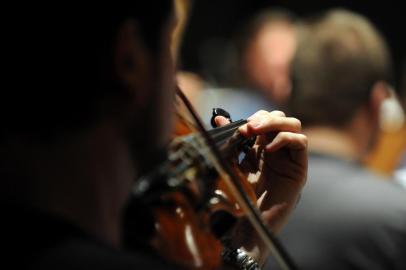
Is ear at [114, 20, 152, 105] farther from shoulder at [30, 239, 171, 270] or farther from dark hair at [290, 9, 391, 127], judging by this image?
dark hair at [290, 9, 391, 127]

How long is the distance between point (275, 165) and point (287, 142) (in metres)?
0.06

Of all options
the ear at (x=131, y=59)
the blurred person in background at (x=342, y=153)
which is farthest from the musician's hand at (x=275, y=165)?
the blurred person in background at (x=342, y=153)

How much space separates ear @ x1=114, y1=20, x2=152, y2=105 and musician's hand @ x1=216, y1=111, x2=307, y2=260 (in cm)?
35

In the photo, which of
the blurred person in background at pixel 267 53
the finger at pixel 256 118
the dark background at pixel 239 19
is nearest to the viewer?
the finger at pixel 256 118

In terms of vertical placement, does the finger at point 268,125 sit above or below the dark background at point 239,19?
below

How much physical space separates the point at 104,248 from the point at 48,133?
0.14 meters

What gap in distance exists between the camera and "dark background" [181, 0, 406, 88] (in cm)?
562

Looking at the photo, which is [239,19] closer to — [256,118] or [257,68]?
[257,68]

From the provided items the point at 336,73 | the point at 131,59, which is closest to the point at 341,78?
the point at 336,73

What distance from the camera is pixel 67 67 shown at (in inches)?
39.0

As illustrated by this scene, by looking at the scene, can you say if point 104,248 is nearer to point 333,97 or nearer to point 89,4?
point 89,4

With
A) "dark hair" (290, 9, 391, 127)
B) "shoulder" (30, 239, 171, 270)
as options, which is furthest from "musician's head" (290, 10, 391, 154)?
"shoulder" (30, 239, 171, 270)

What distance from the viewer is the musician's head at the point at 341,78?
2.48 meters

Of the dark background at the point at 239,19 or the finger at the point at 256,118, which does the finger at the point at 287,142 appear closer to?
the finger at the point at 256,118
